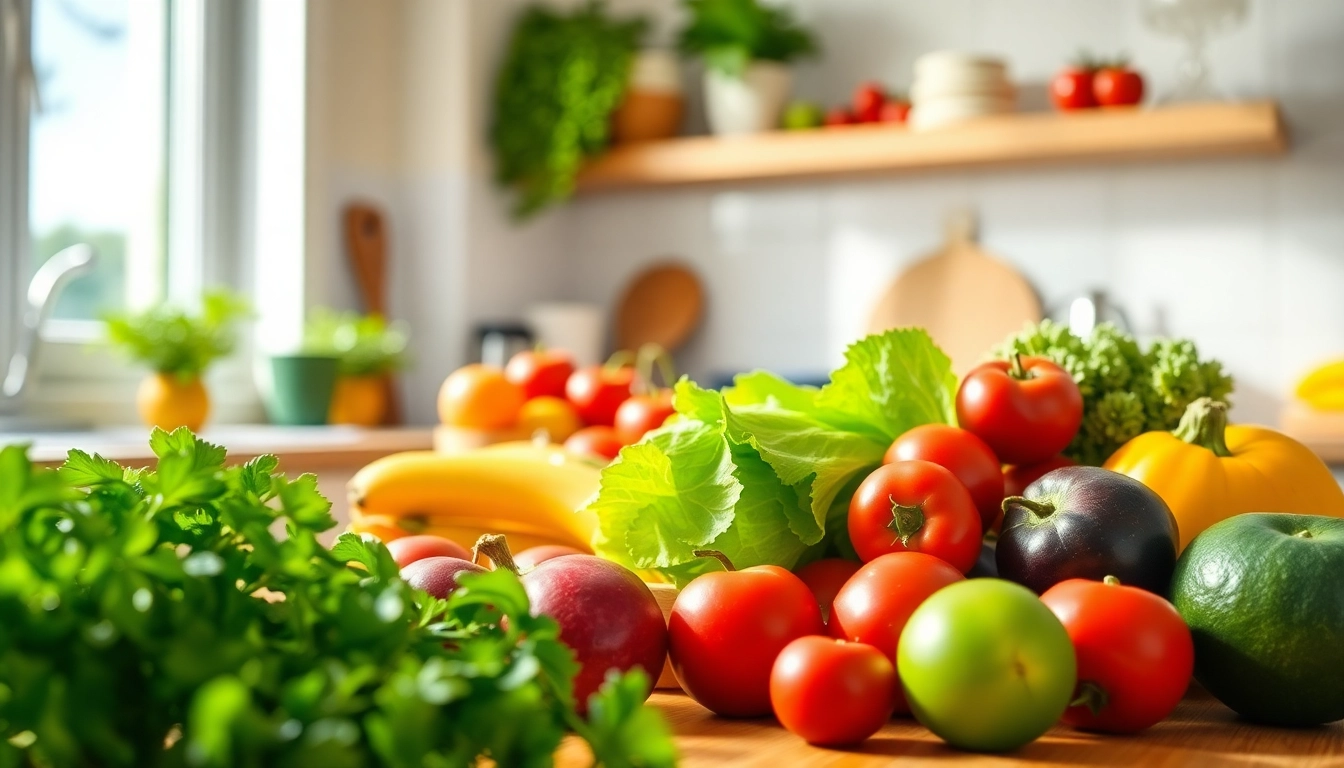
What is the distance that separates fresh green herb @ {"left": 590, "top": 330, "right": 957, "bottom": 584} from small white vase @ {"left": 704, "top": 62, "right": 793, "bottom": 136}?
2.51m

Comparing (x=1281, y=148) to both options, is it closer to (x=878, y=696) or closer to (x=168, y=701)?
(x=878, y=696)

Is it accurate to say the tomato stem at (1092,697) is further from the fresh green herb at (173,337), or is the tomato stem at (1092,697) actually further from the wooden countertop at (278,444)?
the fresh green herb at (173,337)

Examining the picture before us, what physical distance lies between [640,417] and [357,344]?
1.58 meters

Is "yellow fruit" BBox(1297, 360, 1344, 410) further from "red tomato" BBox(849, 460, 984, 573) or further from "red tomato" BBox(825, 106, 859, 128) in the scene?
"red tomato" BBox(849, 460, 984, 573)

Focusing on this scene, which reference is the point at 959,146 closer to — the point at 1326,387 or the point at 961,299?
the point at 961,299

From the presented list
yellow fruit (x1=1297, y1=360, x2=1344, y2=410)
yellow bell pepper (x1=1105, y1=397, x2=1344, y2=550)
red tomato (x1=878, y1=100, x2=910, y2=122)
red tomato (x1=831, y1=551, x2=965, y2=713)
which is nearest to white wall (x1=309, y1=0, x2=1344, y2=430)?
red tomato (x1=878, y1=100, x2=910, y2=122)

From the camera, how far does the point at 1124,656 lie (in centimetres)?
65

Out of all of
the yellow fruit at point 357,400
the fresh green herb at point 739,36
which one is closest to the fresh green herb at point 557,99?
the fresh green herb at point 739,36

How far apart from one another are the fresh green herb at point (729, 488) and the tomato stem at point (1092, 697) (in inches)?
7.9

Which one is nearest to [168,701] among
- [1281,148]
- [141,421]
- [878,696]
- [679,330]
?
[878,696]

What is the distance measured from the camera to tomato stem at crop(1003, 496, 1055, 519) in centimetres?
75

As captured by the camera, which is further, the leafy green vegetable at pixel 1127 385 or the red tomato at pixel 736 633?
the leafy green vegetable at pixel 1127 385

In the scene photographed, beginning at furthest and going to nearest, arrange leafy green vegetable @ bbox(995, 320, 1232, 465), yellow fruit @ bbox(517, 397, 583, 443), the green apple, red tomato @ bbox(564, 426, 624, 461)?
1. yellow fruit @ bbox(517, 397, 583, 443)
2. red tomato @ bbox(564, 426, 624, 461)
3. leafy green vegetable @ bbox(995, 320, 1232, 465)
4. the green apple

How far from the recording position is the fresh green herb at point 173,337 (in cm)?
257
